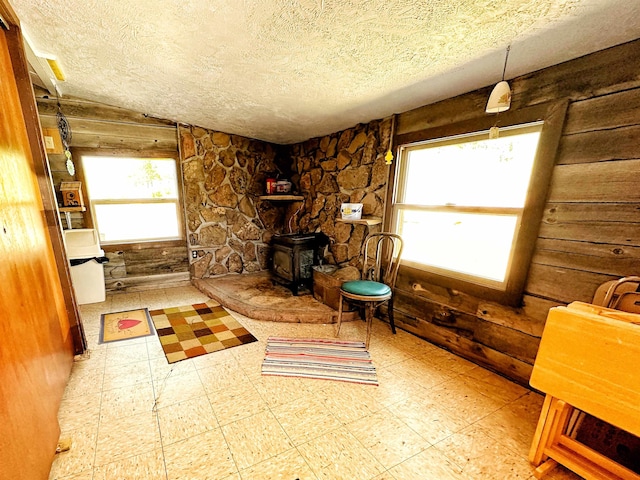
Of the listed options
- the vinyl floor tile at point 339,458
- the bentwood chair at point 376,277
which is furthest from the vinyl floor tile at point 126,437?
the bentwood chair at point 376,277

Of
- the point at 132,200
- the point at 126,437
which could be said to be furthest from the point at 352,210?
the point at 132,200

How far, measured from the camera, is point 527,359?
1735 millimetres

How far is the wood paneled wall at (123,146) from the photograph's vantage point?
279 cm

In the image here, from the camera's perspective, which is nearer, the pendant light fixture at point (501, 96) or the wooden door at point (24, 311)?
the wooden door at point (24, 311)

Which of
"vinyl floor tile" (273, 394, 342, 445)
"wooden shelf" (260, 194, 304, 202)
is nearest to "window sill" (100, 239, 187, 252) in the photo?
"wooden shelf" (260, 194, 304, 202)

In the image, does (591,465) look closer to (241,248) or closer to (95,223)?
(241,248)

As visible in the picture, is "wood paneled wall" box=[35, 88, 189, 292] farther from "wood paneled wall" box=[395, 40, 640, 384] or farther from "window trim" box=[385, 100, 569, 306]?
"wood paneled wall" box=[395, 40, 640, 384]

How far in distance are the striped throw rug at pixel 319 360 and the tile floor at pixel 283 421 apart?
7 cm

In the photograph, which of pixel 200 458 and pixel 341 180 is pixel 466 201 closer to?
pixel 341 180

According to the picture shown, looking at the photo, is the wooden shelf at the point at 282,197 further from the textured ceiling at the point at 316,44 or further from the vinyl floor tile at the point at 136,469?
the vinyl floor tile at the point at 136,469

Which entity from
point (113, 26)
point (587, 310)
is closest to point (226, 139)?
point (113, 26)

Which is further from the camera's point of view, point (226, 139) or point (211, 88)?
point (226, 139)

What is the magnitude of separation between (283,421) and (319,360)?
1.99 ft

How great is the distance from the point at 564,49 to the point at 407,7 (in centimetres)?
96
